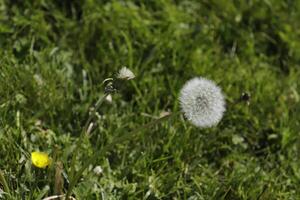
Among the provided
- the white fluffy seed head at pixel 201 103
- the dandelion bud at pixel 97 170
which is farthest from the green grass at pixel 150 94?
the white fluffy seed head at pixel 201 103

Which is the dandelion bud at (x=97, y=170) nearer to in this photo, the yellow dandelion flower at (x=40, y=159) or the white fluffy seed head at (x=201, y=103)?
the yellow dandelion flower at (x=40, y=159)

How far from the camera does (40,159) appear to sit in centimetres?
238

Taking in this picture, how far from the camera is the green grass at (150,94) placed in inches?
102

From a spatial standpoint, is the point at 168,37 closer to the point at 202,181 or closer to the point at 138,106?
the point at 138,106

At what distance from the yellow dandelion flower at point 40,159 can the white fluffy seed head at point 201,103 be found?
570 mm

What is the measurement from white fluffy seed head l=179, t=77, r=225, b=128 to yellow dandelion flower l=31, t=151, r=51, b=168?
1.87ft

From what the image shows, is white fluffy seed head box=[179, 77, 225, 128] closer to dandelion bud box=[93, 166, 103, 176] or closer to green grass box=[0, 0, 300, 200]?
green grass box=[0, 0, 300, 200]

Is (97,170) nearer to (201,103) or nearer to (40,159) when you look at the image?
(40,159)

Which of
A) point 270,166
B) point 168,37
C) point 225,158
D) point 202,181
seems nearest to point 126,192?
point 202,181

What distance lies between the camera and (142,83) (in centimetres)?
297

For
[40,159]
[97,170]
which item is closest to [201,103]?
[97,170]

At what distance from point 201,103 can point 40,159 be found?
0.66 metres

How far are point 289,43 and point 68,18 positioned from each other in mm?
1245

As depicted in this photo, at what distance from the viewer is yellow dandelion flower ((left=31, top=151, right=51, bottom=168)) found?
7.74ft
